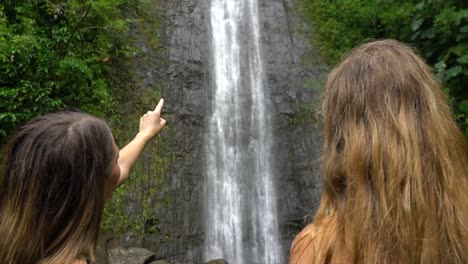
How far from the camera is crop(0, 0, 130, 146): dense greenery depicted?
284 inches

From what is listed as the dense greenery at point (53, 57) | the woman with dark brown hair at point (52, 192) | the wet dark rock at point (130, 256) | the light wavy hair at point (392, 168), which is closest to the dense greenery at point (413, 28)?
the dense greenery at point (53, 57)

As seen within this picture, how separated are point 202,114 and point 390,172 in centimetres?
906

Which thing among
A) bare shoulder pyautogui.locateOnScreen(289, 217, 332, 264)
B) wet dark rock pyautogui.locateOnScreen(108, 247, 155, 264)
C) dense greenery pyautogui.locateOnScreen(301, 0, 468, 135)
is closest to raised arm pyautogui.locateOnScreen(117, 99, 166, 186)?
bare shoulder pyautogui.locateOnScreen(289, 217, 332, 264)

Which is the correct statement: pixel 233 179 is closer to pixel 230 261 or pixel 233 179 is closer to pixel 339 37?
pixel 230 261

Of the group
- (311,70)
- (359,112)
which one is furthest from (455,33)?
(359,112)

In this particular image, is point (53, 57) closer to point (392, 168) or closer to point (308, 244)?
point (308, 244)

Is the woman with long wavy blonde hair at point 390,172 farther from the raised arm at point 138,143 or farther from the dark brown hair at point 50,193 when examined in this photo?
the raised arm at point 138,143

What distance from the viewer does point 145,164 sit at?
929 centimetres

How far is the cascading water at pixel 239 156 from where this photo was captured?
30.8 ft

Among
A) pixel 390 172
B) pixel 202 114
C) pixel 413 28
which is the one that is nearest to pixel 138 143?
pixel 390 172

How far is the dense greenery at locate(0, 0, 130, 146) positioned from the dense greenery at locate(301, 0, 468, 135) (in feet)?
16.5

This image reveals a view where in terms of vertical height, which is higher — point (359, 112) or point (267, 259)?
point (359, 112)

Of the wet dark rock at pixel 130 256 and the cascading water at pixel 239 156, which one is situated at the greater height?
the cascading water at pixel 239 156

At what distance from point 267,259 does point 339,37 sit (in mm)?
5809
